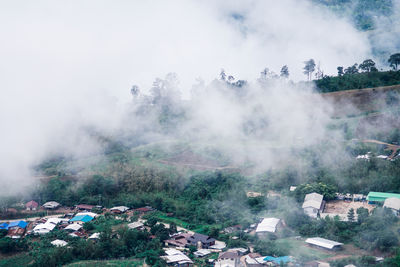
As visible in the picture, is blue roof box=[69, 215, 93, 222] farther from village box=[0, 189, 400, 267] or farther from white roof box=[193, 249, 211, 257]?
white roof box=[193, 249, 211, 257]

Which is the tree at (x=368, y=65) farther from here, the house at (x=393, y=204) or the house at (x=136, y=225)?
the house at (x=136, y=225)

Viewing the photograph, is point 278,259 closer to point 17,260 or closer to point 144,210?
point 144,210

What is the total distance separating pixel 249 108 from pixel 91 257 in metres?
14.2

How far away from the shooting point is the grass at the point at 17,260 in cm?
1366

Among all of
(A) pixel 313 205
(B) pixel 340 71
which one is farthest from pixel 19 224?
(B) pixel 340 71

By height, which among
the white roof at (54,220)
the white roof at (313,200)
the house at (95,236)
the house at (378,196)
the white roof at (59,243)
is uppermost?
the house at (378,196)

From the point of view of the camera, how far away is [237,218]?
16078 mm

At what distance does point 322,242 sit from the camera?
13.1m

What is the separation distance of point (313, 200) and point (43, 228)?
1067cm

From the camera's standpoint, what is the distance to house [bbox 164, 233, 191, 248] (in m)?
14.5

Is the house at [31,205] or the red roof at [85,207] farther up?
the house at [31,205]

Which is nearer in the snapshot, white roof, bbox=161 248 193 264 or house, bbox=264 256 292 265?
house, bbox=264 256 292 265

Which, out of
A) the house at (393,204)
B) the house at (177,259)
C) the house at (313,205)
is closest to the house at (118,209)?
the house at (177,259)

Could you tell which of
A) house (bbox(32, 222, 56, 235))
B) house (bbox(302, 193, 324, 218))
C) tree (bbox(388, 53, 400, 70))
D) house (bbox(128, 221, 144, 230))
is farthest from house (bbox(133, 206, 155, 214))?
tree (bbox(388, 53, 400, 70))
